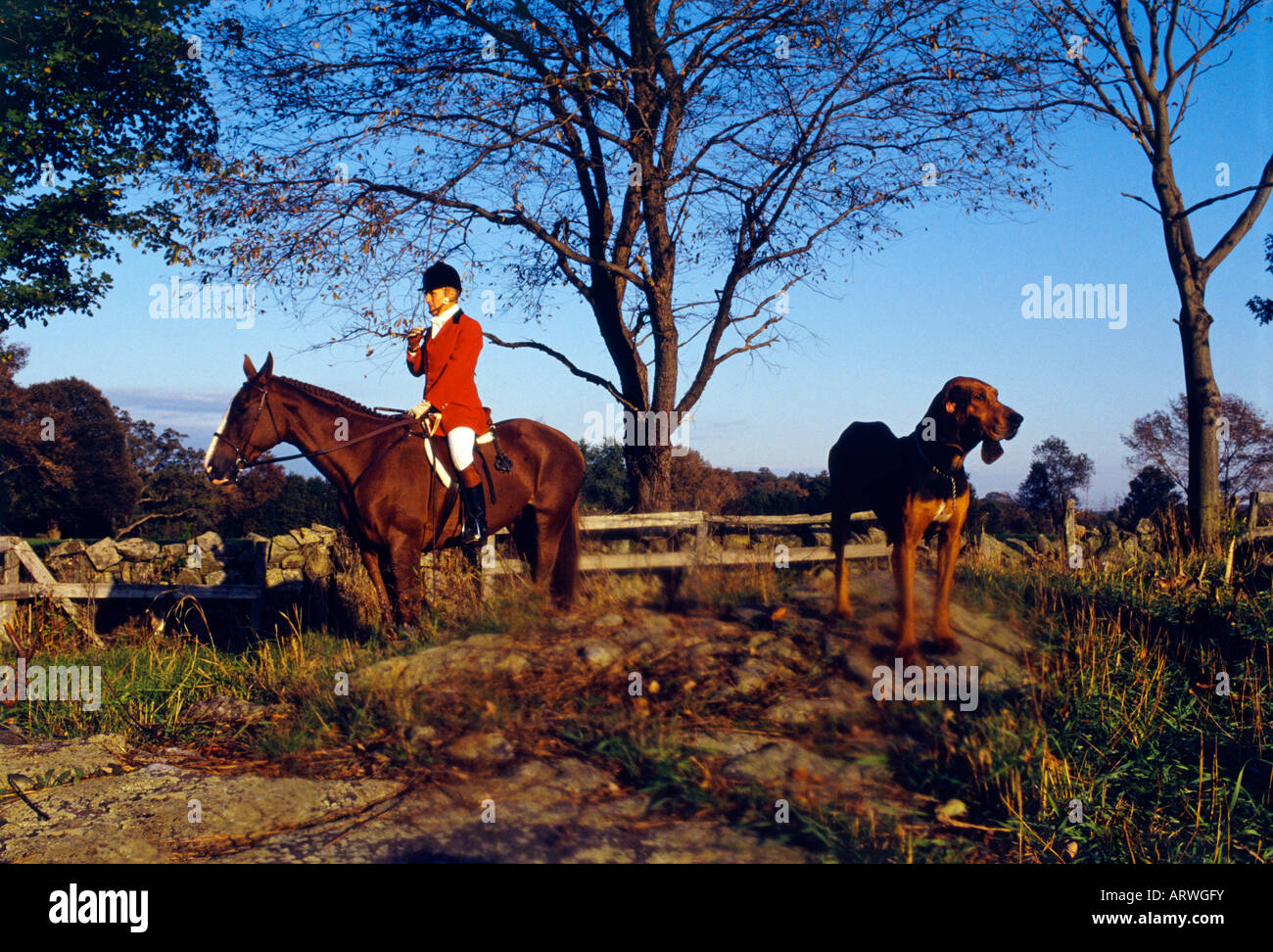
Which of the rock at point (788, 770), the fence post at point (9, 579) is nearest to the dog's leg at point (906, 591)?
the rock at point (788, 770)

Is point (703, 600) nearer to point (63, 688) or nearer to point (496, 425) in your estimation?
point (496, 425)

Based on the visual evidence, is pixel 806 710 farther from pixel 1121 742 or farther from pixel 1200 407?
pixel 1200 407

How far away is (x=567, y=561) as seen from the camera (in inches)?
318

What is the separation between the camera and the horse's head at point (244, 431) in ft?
21.9

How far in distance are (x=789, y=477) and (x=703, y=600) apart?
1363cm

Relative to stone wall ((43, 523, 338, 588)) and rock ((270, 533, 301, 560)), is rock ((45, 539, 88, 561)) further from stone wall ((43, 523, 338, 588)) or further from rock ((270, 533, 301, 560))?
rock ((270, 533, 301, 560))

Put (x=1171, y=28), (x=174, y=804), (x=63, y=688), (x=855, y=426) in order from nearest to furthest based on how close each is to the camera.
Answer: (x=174, y=804) < (x=855, y=426) < (x=63, y=688) < (x=1171, y=28)

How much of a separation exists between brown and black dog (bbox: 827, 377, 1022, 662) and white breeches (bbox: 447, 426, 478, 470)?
3029 mm

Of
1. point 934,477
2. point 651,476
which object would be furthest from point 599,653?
point 651,476

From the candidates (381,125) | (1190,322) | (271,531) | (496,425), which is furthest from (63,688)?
(271,531)

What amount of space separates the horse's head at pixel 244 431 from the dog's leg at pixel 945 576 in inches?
198

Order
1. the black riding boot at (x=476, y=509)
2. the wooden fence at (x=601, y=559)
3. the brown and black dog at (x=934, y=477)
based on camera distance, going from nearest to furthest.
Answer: the brown and black dog at (x=934, y=477), the black riding boot at (x=476, y=509), the wooden fence at (x=601, y=559)

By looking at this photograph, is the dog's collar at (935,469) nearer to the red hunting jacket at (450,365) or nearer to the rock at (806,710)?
the rock at (806,710)
